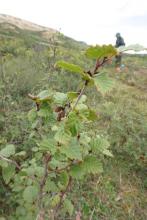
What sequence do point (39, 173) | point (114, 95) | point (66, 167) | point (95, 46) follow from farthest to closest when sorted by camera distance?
point (114, 95)
point (39, 173)
point (66, 167)
point (95, 46)

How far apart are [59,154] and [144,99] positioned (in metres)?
7.08

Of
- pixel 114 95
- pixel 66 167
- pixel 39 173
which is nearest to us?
pixel 66 167

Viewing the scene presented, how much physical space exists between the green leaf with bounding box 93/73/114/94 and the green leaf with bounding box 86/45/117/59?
3.2 inches

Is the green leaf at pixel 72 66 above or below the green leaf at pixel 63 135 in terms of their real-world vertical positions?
above

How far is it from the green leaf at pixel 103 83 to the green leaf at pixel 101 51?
0.08 m

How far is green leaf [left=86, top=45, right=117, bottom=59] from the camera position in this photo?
45.2 inches

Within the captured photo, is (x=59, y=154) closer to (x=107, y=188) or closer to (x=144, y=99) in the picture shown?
(x=107, y=188)

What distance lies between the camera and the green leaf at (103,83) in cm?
121

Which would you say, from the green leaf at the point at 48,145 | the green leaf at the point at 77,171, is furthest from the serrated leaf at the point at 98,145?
the green leaf at the point at 48,145

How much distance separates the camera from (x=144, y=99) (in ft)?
27.2

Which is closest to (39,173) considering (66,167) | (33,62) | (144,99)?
(66,167)

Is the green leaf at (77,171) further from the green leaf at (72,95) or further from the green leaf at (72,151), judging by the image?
the green leaf at (72,95)

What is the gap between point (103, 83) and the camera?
1226mm

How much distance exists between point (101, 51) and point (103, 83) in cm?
12
